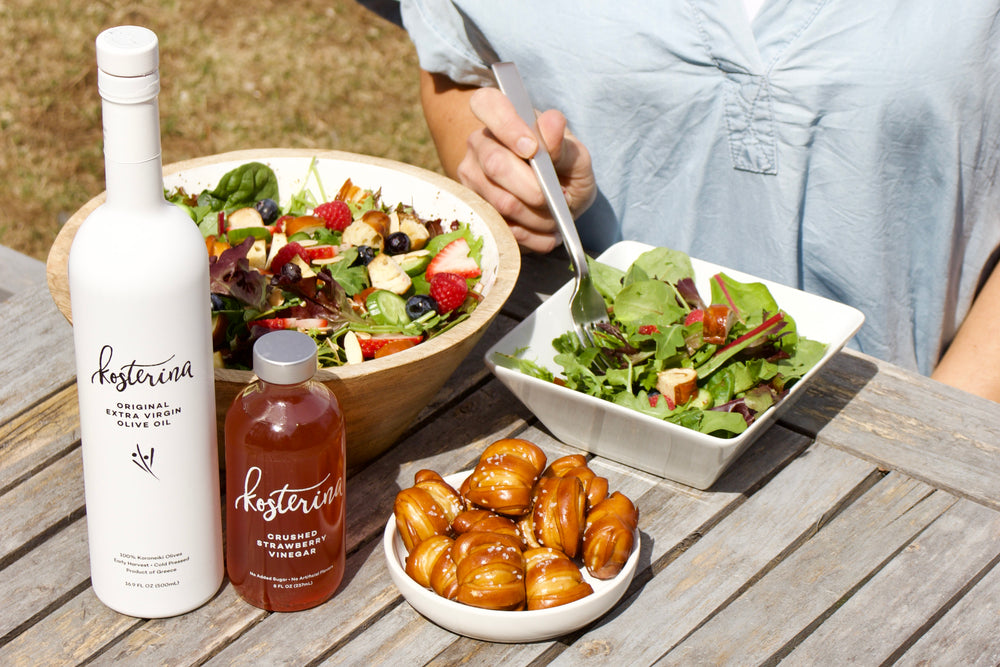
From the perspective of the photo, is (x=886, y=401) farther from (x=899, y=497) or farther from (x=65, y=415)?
(x=65, y=415)

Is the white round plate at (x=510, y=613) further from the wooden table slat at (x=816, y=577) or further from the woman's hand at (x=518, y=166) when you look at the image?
the woman's hand at (x=518, y=166)

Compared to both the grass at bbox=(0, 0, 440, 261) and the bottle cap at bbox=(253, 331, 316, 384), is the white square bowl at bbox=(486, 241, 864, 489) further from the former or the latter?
the grass at bbox=(0, 0, 440, 261)

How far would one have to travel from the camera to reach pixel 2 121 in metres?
3.86

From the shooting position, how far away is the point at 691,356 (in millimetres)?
1206

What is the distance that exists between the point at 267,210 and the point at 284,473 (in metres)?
0.58

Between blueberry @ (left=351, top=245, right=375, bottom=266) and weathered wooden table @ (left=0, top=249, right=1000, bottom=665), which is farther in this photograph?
blueberry @ (left=351, top=245, right=375, bottom=266)

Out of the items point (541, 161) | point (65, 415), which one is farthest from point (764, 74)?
point (65, 415)

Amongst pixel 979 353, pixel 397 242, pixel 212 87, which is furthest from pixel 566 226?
pixel 212 87

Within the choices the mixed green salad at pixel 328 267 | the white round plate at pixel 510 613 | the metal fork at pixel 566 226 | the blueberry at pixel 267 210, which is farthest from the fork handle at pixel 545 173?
the white round plate at pixel 510 613

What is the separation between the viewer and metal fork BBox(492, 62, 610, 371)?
1.30 m

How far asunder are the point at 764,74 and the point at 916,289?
46 centimetres

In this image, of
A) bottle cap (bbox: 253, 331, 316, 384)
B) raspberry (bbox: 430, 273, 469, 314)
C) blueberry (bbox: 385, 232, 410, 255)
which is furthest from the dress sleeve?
bottle cap (bbox: 253, 331, 316, 384)

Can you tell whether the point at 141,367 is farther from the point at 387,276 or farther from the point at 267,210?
the point at 267,210

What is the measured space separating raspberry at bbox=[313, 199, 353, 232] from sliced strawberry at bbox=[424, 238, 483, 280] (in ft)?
0.48
